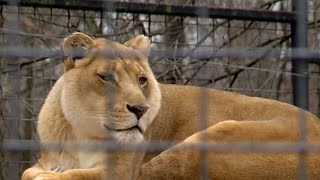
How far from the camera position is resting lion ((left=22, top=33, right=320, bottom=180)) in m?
1.97

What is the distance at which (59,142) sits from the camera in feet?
7.14

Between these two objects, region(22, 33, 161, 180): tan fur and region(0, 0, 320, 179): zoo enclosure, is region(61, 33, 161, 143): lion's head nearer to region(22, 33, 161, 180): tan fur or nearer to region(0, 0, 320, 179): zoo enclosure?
region(22, 33, 161, 180): tan fur

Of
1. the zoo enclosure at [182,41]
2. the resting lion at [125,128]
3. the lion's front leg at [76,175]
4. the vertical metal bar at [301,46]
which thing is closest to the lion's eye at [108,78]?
the resting lion at [125,128]

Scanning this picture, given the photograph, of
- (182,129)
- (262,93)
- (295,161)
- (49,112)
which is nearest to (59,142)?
(49,112)

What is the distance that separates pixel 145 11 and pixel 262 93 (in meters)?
1.11

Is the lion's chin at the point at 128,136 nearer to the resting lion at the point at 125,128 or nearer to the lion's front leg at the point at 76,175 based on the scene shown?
the resting lion at the point at 125,128

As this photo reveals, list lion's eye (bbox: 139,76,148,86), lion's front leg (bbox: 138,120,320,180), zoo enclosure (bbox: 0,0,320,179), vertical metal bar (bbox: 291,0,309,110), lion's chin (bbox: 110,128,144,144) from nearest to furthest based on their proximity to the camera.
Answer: vertical metal bar (bbox: 291,0,309,110) < lion's chin (bbox: 110,128,144,144) < lion's front leg (bbox: 138,120,320,180) < lion's eye (bbox: 139,76,148,86) < zoo enclosure (bbox: 0,0,320,179)

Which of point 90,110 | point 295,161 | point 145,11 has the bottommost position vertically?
point 295,161

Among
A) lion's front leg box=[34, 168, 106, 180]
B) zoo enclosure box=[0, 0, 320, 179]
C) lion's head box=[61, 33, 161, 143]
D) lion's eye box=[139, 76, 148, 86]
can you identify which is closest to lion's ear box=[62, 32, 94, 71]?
lion's head box=[61, 33, 161, 143]

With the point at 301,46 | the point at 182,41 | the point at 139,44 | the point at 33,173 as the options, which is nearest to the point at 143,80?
the point at 139,44

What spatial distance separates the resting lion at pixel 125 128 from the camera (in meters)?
1.97

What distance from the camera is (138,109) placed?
77.3 inches

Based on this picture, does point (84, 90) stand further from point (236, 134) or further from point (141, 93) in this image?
point (236, 134)

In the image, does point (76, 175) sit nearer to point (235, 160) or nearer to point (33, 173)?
point (33, 173)
